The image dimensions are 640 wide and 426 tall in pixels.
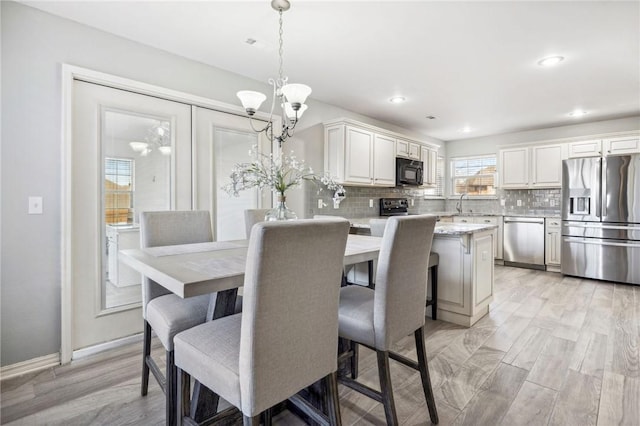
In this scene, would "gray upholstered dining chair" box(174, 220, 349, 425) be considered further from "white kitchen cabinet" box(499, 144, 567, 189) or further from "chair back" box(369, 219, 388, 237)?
"white kitchen cabinet" box(499, 144, 567, 189)

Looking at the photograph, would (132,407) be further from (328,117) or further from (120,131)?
(328,117)

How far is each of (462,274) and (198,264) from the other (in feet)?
7.82

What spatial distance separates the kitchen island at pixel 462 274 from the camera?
2.90 m

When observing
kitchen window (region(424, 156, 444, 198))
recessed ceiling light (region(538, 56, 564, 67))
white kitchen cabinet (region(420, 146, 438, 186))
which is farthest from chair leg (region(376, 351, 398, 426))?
kitchen window (region(424, 156, 444, 198))

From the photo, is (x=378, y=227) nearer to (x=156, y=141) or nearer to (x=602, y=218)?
(x=156, y=141)

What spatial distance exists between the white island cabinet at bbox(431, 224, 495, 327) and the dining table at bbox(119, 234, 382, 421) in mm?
1338

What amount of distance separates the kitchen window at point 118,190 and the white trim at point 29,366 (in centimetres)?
100

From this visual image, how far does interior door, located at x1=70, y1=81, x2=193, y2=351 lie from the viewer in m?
2.38

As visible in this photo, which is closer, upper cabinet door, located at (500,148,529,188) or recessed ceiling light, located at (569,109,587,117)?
recessed ceiling light, located at (569,109,587,117)

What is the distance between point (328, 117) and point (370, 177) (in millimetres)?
965

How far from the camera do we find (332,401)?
1.29 metres

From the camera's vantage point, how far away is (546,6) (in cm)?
215

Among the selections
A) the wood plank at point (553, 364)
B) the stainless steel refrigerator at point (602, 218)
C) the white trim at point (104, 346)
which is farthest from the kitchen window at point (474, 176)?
the white trim at point (104, 346)

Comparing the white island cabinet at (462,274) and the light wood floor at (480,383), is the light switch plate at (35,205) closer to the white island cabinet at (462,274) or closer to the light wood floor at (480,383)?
the light wood floor at (480,383)
